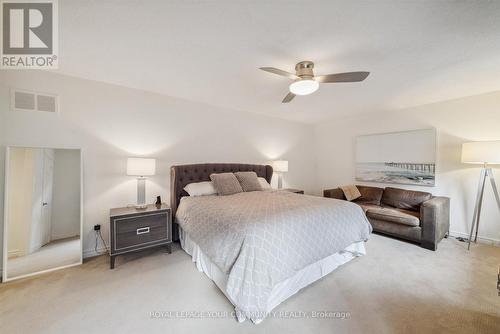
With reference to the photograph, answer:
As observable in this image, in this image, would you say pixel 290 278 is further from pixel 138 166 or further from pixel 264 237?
pixel 138 166

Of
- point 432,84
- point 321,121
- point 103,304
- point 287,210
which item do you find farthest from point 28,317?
point 321,121

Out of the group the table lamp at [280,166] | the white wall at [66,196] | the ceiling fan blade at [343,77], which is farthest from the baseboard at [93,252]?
the ceiling fan blade at [343,77]

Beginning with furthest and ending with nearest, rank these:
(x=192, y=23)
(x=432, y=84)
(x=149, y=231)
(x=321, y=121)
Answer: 1. (x=321, y=121)
2. (x=432, y=84)
3. (x=149, y=231)
4. (x=192, y=23)

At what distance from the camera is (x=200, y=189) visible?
9.57 feet

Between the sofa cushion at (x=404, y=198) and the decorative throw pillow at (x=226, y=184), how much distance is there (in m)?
2.94

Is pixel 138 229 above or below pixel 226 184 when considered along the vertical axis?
below

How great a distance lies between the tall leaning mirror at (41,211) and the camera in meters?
2.02

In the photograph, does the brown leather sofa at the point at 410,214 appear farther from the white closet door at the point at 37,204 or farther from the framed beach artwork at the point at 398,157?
the white closet door at the point at 37,204

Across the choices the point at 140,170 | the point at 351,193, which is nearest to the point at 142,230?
the point at 140,170

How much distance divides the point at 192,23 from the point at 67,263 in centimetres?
298

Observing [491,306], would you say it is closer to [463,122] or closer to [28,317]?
[463,122]

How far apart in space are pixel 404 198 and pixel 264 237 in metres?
3.35

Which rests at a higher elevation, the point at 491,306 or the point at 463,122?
the point at 463,122

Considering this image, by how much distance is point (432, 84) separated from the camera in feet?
8.52
